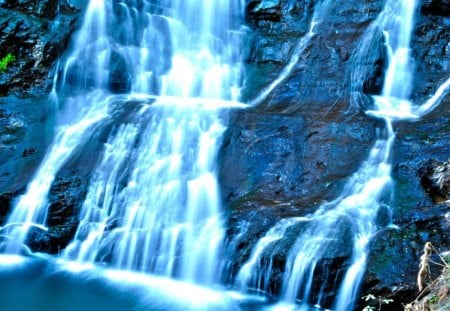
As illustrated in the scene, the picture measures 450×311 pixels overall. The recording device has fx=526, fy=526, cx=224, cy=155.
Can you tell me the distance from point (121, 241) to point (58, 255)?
1108 millimetres

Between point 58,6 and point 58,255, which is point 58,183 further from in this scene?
point 58,6

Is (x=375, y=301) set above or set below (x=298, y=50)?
below

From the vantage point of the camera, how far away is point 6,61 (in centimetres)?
1177

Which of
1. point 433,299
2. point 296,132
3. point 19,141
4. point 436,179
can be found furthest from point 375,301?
point 19,141

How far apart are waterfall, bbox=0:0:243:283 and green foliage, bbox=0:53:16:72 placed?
1170 mm

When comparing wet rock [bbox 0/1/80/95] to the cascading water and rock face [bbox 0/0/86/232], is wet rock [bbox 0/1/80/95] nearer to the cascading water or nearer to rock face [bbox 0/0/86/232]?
rock face [bbox 0/0/86/232]

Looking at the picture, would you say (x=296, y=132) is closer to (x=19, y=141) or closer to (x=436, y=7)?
(x=19, y=141)

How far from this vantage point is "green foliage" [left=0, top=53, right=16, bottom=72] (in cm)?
1171

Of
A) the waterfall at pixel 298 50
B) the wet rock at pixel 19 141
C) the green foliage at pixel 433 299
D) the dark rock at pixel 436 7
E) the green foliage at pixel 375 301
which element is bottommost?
the green foliage at pixel 375 301

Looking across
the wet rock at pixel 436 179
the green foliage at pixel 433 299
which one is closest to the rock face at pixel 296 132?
the wet rock at pixel 436 179

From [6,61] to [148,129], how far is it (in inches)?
159

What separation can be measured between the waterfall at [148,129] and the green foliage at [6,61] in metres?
1.17

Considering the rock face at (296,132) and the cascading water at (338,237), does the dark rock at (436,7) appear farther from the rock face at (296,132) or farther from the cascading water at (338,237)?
the cascading water at (338,237)

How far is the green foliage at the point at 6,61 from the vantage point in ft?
38.4
